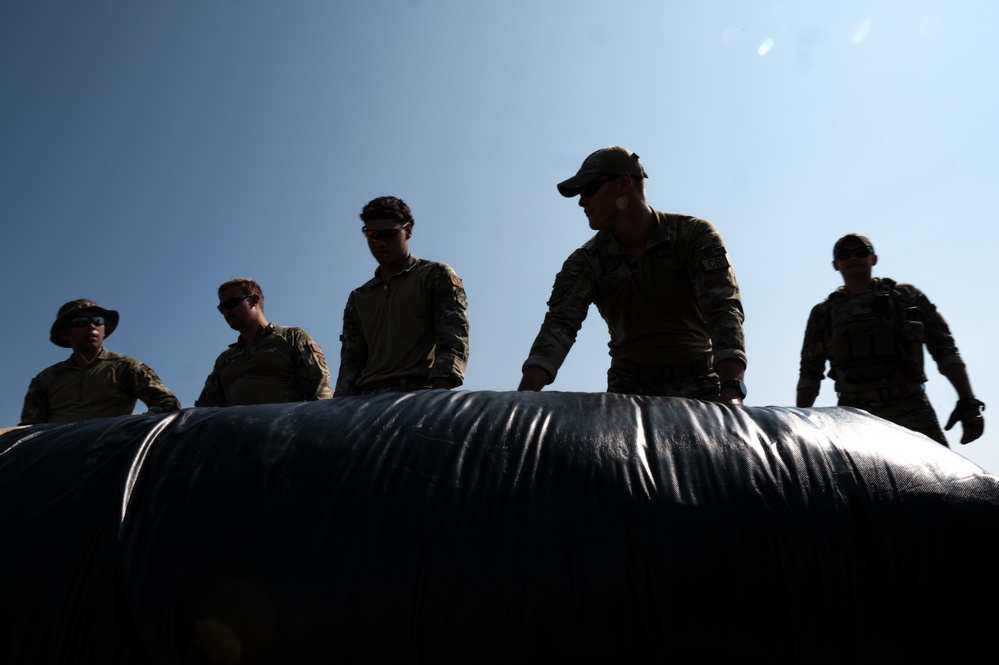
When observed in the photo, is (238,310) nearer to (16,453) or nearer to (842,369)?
(16,453)

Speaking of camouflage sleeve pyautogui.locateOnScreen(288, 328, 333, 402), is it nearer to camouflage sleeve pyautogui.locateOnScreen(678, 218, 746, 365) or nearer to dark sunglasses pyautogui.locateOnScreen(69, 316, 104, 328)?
dark sunglasses pyautogui.locateOnScreen(69, 316, 104, 328)

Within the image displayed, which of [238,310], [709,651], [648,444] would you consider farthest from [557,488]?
[238,310]

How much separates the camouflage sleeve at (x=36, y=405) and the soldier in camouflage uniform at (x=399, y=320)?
2728 mm

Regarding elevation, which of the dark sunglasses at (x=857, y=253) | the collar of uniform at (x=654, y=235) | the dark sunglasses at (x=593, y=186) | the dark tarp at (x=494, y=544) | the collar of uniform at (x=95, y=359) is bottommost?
the dark tarp at (x=494, y=544)

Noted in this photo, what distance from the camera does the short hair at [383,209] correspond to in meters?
3.70

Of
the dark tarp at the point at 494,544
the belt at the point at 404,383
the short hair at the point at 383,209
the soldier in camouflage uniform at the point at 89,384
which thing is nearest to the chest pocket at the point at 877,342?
the belt at the point at 404,383

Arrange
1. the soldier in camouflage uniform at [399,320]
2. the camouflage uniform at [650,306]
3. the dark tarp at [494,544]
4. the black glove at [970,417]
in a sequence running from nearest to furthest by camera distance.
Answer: the dark tarp at [494,544] < the camouflage uniform at [650,306] < the soldier in camouflage uniform at [399,320] < the black glove at [970,417]

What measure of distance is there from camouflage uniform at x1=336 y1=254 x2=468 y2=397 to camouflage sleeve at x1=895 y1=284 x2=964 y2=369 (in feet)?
9.08

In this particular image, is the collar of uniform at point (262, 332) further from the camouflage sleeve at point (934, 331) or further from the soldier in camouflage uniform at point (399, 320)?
the camouflage sleeve at point (934, 331)

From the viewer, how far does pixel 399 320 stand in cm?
359

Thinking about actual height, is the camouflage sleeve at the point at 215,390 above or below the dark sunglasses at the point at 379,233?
below

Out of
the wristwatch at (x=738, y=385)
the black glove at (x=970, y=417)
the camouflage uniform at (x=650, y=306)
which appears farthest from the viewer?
the black glove at (x=970, y=417)

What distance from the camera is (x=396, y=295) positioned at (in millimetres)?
3637

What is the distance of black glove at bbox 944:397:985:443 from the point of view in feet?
14.4
